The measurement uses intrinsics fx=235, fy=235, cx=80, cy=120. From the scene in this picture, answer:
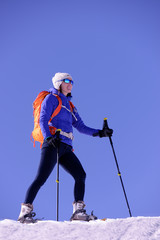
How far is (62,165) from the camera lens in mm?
4441

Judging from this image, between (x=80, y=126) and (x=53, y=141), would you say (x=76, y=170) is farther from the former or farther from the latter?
(x=80, y=126)

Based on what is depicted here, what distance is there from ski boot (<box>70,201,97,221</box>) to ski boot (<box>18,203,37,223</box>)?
630 millimetres

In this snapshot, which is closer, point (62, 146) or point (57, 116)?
point (62, 146)

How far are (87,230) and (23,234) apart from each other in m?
0.61

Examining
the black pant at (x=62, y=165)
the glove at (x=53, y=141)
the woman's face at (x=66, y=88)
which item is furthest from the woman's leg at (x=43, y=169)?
Answer: the woman's face at (x=66, y=88)

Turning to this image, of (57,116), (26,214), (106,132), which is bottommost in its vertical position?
(26,214)

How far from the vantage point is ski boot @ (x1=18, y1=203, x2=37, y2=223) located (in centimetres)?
322

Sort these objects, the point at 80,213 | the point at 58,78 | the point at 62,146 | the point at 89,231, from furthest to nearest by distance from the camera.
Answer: the point at 58,78 < the point at 62,146 < the point at 80,213 < the point at 89,231

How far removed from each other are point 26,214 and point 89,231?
1.37m

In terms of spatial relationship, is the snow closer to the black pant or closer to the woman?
the woman

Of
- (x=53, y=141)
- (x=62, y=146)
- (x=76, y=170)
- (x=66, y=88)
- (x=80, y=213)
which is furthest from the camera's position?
(x=66, y=88)

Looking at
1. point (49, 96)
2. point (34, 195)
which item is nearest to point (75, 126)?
point (49, 96)

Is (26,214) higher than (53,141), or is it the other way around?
(53,141)

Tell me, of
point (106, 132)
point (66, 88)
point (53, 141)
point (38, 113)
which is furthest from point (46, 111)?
point (106, 132)
